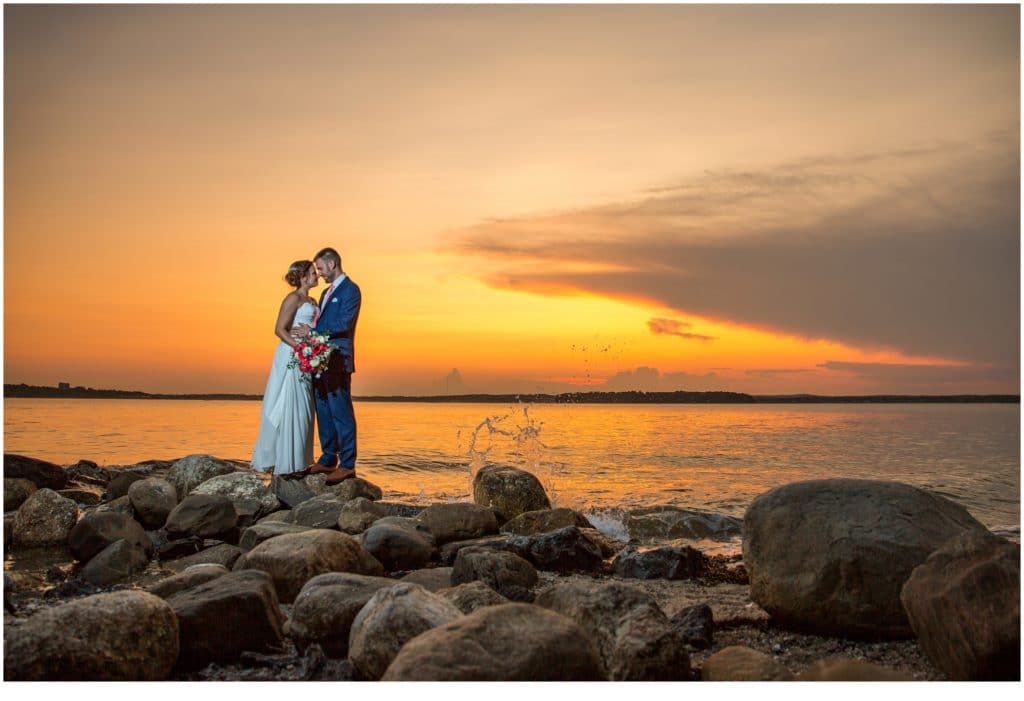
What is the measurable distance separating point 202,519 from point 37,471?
4.86m

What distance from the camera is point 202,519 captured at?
9719 mm

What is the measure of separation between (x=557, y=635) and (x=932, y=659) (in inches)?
87.4

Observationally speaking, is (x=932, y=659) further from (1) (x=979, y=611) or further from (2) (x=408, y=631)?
(2) (x=408, y=631)

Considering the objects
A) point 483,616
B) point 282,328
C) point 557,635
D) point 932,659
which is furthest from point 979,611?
point 282,328

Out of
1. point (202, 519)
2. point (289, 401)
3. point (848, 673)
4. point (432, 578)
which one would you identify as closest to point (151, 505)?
point (202, 519)

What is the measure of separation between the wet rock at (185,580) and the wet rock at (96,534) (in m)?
2.28

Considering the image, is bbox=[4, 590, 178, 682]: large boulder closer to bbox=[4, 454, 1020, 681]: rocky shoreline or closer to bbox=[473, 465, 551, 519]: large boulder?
bbox=[4, 454, 1020, 681]: rocky shoreline

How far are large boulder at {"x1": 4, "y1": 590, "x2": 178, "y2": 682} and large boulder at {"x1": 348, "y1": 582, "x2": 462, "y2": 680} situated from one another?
1.09 meters

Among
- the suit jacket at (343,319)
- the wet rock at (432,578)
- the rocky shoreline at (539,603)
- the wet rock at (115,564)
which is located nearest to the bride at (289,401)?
the suit jacket at (343,319)

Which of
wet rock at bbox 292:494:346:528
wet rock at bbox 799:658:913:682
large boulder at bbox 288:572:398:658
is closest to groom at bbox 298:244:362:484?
wet rock at bbox 292:494:346:528

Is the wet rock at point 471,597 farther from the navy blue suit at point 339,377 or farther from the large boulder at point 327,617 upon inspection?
the navy blue suit at point 339,377

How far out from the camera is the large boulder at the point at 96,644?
4.75 meters

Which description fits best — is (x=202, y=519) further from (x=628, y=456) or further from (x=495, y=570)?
(x=628, y=456)

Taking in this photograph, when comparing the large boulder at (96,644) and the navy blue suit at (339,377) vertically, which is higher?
the navy blue suit at (339,377)
